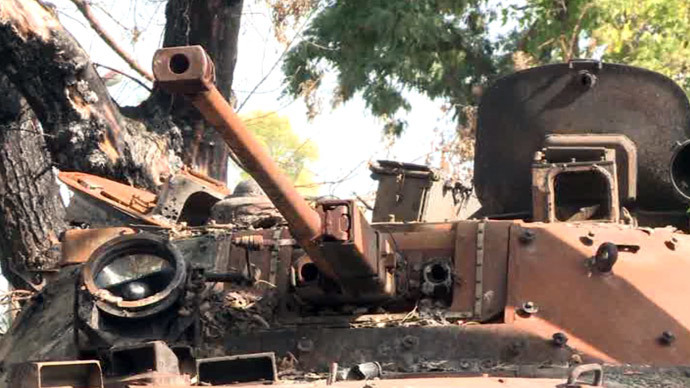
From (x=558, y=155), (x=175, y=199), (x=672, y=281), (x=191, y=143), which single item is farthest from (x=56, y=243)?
(x=672, y=281)

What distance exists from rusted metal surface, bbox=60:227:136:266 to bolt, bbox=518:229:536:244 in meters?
2.75

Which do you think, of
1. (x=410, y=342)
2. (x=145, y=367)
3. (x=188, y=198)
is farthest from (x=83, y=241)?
(x=410, y=342)

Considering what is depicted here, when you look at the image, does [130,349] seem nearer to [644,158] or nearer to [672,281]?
[672,281]

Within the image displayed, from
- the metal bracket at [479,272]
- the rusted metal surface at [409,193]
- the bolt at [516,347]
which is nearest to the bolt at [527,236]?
the metal bracket at [479,272]

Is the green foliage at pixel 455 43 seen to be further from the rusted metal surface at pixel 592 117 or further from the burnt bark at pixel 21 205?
the rusted metal surface at pixel 592 117

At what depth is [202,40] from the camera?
51.9 ft

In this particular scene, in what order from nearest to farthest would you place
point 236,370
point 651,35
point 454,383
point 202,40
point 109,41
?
point 454,383
point 236,370
point 202,40
point 109,41
point 651,35

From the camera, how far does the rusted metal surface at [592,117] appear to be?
9.83 metres

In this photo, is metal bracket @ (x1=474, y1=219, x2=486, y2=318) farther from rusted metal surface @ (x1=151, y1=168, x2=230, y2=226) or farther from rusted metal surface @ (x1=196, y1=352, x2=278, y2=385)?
rusted metal surface @ (x1=151, y1=168, x2=230, y2=226)

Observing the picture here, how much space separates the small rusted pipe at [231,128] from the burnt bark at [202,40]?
7.74 m

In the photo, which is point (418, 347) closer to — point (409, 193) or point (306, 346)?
point (306, 346)

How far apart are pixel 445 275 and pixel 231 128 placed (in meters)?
1.90

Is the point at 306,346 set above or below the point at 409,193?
below

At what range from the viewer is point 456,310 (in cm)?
870
